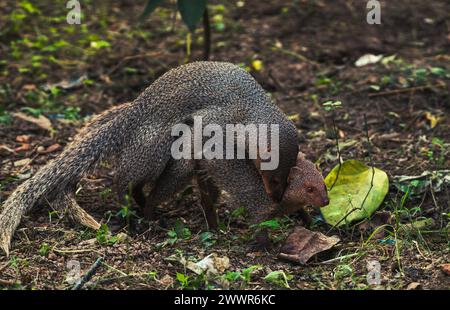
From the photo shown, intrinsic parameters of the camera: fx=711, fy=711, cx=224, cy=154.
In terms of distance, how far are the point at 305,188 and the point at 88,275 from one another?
1354mm

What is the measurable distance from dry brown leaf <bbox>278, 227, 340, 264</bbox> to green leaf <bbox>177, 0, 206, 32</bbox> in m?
2.10

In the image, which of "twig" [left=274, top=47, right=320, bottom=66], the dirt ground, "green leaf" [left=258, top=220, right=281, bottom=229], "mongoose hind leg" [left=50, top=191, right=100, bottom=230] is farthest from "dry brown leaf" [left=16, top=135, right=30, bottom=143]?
"twig" [left=274, top=47, right=320, bottom=66]

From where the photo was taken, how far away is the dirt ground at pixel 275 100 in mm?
3791

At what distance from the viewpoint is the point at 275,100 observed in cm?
625

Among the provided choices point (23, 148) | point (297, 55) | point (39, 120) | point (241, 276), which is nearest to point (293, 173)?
point (241, 276)

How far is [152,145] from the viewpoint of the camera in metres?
4.32

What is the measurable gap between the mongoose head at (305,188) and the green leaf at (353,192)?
25cm

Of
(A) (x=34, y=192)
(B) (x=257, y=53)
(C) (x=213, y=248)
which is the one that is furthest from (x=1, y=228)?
(B) (x=257, y=53)

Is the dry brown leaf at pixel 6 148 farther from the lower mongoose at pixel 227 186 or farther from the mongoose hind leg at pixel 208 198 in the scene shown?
the mongoose hind leg at pixel 208 198

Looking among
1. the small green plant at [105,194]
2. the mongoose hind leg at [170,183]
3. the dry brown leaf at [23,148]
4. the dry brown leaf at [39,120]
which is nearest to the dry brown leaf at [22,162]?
the dry brown leaf at [23,148]

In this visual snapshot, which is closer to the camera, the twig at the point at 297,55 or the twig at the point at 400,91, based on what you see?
the twig at the point at 400,91

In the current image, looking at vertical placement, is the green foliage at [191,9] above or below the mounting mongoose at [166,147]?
above

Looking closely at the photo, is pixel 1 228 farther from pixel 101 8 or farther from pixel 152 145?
pixel 101 8

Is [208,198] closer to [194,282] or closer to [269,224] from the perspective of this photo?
[269,224]
